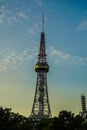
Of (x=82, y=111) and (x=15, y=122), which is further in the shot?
(x=82, y=111)

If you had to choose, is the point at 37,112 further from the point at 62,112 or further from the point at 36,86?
the point at 62,112

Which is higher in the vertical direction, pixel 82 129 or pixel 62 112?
pixel 62 112

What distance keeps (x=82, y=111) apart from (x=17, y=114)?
36.9m

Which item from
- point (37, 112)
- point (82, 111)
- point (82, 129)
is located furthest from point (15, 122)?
point (82, 111)

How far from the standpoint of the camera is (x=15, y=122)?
6881cm

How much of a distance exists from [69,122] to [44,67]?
42027 millimetres

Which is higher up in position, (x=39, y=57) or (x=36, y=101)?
(x=39, y=57)

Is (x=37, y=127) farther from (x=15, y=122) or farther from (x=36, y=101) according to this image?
(x=36, y=101)

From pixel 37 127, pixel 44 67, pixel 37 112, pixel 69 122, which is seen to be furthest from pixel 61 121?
pixel 44 67

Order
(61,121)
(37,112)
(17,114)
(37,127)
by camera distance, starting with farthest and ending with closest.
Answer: (37,112)
(37,127)
(17,114)
(61,121)

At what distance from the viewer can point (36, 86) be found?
104 m

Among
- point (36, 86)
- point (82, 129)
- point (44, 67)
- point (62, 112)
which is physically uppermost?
point (44, 67)

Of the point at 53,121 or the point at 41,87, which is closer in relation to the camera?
the point at 53,121

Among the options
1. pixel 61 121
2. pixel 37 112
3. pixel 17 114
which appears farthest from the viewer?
pixel 37 112
